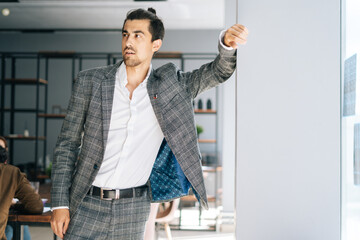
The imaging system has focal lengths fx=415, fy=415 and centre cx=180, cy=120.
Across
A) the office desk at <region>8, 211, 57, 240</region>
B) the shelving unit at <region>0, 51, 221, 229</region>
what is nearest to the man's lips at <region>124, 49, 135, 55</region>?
the office desk at <region>8, 211, 57, 240</region>

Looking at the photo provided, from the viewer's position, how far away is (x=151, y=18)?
1808 millimetres

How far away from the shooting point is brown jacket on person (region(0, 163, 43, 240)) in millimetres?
2492

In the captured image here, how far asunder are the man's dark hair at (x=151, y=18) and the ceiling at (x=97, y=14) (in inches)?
191

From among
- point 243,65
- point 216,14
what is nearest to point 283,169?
point 243,65

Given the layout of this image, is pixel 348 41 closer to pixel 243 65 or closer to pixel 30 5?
pixel 243 65

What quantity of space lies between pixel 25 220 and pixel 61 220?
1228 mm

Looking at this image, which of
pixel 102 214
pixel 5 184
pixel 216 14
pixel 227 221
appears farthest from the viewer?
pixel 216 14

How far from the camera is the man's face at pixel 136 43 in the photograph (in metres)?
1.72

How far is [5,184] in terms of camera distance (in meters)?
2.53

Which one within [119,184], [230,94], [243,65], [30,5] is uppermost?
[30,5]

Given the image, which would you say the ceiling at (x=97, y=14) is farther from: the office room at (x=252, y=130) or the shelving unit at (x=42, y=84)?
the office room at (x=252, y=130)

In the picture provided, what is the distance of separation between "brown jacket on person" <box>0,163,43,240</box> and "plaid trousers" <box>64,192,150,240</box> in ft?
3.40

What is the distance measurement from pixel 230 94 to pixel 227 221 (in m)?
1.66

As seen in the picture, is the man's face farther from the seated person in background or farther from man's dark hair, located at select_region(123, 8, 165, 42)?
the seated person in background
